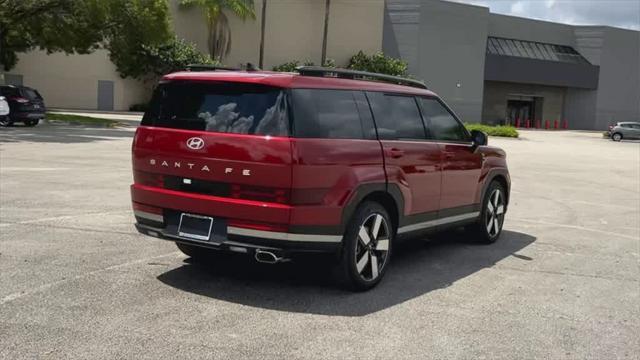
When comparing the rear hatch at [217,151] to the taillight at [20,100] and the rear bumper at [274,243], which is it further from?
the taillight at [20,100]

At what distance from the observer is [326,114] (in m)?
5.57

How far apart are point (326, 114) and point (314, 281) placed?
1552mm

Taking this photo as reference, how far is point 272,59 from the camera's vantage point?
58.2 m

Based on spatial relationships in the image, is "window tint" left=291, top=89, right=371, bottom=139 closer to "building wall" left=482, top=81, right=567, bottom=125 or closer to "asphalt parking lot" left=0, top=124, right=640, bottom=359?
"asphalt parking lot" left=0, top=124, right=640, bottom=359

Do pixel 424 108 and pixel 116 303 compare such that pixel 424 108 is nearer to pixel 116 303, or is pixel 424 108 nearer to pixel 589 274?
pixel 589 274

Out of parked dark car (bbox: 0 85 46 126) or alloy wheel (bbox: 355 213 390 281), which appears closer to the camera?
alloy wheel (bbox: 355 213 390 281)

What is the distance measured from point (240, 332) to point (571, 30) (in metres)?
72.8

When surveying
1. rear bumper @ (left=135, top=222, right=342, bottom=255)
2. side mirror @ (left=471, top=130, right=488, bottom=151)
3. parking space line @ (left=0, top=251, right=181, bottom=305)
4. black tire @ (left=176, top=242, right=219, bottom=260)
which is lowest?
parking space line @ (left=0, top=251, right=181, bottom=305)

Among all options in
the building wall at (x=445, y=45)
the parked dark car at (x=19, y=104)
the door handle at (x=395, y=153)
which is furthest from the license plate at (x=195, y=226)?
the building wall at (x=445, y=45)

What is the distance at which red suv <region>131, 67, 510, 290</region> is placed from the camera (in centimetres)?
525

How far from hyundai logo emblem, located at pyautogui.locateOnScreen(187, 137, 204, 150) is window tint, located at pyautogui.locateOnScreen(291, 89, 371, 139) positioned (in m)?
0.81

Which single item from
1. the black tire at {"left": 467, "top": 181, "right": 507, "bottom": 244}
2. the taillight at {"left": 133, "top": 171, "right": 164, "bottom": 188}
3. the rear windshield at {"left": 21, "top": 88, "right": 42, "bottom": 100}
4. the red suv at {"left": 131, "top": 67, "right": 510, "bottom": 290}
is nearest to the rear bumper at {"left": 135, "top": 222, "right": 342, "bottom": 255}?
the red suv at {"left": 131, "top": 67, "right": 510, "bottom": 290}

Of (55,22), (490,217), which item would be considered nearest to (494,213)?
(490,217)

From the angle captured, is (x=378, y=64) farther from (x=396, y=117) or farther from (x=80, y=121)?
(x=396, y=117)
